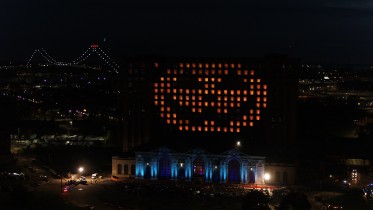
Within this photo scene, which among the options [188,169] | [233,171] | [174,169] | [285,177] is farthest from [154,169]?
[285,177]

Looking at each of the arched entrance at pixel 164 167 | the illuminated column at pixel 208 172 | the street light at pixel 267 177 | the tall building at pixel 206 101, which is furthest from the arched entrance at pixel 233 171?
the tall building at pixel 206 101

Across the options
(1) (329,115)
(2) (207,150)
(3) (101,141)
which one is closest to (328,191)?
(2) (207,150)

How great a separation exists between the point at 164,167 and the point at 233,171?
6.95 m

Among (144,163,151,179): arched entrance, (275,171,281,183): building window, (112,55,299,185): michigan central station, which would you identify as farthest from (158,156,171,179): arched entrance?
(275,171,281,183): building window

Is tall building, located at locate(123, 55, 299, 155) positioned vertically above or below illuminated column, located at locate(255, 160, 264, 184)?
above

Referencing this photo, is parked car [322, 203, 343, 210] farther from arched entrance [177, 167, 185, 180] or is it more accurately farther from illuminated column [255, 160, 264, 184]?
arched entrance [177, 167, 185, 180]

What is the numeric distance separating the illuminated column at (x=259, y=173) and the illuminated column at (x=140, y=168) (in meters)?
11.4

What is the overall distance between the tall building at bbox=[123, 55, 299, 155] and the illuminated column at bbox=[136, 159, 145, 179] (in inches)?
335

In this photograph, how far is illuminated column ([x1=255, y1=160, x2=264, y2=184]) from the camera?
194ft

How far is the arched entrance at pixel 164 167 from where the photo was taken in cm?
6097

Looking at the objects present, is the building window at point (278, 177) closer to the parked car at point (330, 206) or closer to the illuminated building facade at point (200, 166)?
the illuminated building facade at point (200, 166)

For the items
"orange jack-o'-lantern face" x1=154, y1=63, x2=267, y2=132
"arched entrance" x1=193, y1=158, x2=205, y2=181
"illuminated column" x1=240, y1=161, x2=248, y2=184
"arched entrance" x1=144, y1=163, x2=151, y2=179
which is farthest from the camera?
"orange jack-o'-lantern face" x1=154, y1=63, x2=267, y2=132

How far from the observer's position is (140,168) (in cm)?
6156

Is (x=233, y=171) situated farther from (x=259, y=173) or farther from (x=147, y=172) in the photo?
(x=147, y=172)
